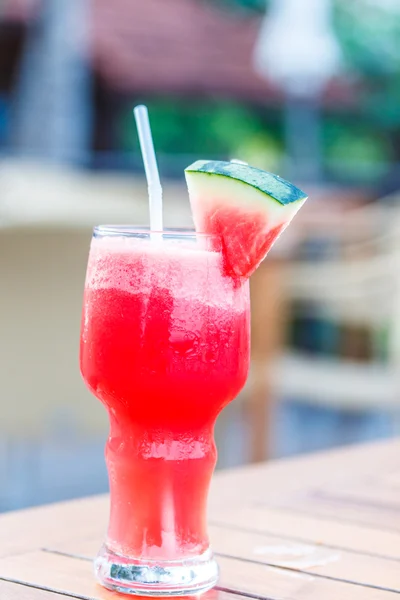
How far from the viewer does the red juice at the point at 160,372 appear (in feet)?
3.18

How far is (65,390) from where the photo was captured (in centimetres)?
345

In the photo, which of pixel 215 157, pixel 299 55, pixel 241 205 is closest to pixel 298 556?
pixel 241 205

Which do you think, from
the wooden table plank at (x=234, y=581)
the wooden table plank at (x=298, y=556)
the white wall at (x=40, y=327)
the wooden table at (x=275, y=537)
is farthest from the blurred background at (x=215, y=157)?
the wooden table plank at (x=234, y=581)

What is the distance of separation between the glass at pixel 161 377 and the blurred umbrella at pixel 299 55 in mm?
6378

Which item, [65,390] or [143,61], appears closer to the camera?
[65,390]

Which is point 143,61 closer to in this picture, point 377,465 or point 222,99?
point 222,99

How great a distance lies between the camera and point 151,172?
1.04 m

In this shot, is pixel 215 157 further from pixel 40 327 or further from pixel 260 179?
pixel 260 179

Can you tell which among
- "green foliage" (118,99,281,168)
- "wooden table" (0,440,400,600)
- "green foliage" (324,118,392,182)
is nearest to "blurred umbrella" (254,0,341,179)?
"green foliage" (118,99,281,168)

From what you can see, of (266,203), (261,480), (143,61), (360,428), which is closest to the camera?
(266,203)

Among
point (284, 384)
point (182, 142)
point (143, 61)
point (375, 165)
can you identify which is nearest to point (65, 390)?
point (284, 384)

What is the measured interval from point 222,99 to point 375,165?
11.9 ft

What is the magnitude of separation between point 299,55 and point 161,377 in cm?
647

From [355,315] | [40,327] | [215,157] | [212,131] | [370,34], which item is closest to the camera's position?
[40,327]
